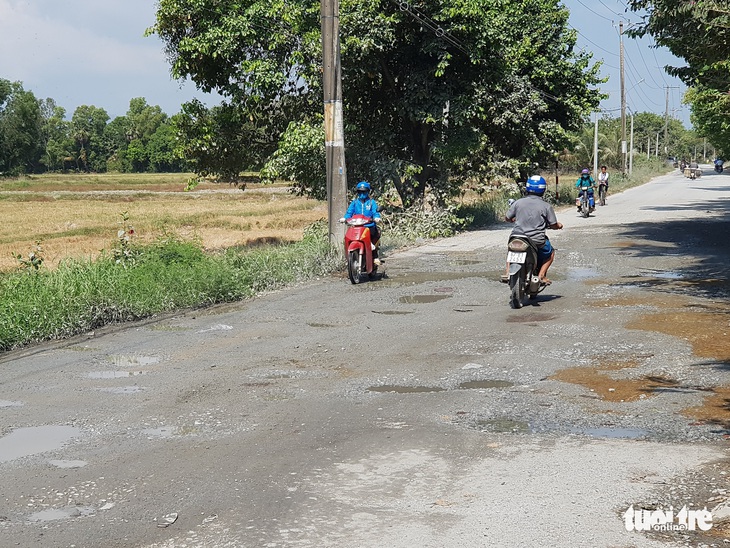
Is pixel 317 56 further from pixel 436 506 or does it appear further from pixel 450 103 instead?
pixel 436 506

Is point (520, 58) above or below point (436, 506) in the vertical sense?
above

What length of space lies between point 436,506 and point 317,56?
1785cm

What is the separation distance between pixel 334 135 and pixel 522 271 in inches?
255

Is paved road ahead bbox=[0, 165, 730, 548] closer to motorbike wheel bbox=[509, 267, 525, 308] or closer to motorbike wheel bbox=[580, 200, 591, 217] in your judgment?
motorbike wheel bbox=[509, 267, 525, 308]

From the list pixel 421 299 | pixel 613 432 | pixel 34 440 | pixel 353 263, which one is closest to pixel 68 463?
pixel 34 440

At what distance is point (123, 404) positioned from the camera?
7133mm

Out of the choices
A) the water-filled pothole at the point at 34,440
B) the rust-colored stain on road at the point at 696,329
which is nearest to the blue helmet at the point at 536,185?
the rust-colored stain on road at the point at 696,329

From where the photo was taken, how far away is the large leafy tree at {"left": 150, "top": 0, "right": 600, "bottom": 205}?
70.7 feet

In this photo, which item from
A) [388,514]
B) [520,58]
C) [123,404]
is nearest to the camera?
[388,514]

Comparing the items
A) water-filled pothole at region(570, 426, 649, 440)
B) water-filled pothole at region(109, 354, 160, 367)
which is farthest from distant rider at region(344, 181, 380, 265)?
water-filled pothole at region(570, 426, 649, 440)

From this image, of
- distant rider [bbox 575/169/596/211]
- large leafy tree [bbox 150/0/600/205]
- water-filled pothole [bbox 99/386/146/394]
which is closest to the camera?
water-filled pothole [bbox 99/386/146/394]

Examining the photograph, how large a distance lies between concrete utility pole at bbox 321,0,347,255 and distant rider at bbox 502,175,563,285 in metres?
5.24

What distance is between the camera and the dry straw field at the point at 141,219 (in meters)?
28.7

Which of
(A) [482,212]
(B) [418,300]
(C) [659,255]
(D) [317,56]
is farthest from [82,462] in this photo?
(A) [482,212]
